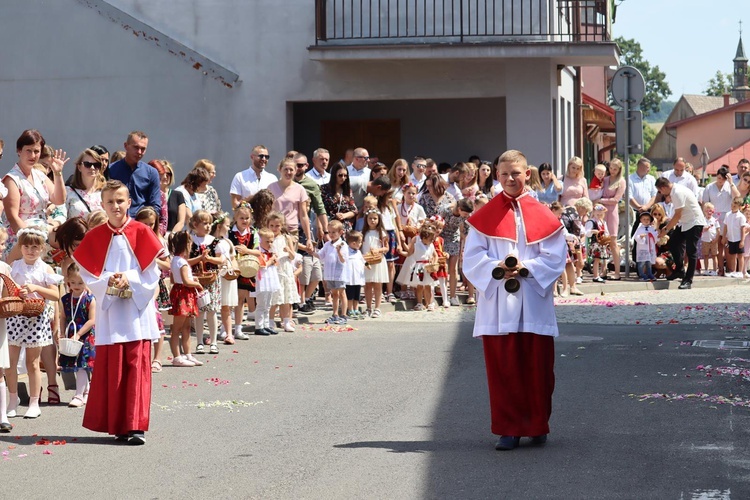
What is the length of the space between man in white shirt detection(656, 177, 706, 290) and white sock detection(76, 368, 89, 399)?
1273 cm

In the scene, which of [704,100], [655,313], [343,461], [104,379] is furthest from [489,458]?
[704,100]

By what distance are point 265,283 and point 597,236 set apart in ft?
27.2

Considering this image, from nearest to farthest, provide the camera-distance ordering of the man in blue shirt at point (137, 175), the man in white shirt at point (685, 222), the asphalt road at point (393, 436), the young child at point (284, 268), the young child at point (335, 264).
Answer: the asphalt road at point (393, 436) < the man in blue shirt at point (137, 175) < the young child at point (284, 268) < the young child at point (335, 264) < the man in white shirt at point (685, 222)

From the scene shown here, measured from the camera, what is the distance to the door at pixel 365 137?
87.8ft

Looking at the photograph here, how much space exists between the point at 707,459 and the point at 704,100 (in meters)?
128

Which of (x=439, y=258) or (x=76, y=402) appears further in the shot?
(x=439, y=258)

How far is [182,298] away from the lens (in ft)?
41.7

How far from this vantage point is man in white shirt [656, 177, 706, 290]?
2095cm

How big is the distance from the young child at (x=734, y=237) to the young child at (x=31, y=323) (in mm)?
15622

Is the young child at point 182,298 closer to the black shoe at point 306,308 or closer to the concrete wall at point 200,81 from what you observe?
the black shoe at point 306,308

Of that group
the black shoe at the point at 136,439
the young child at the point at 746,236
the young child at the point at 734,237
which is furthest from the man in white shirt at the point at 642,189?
the black shoe at the point at 136,439

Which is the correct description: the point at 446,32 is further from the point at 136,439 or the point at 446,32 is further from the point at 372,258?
the point at 136,439

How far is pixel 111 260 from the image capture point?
9055 mm

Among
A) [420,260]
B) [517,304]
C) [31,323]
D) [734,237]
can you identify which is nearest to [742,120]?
[734,237]
